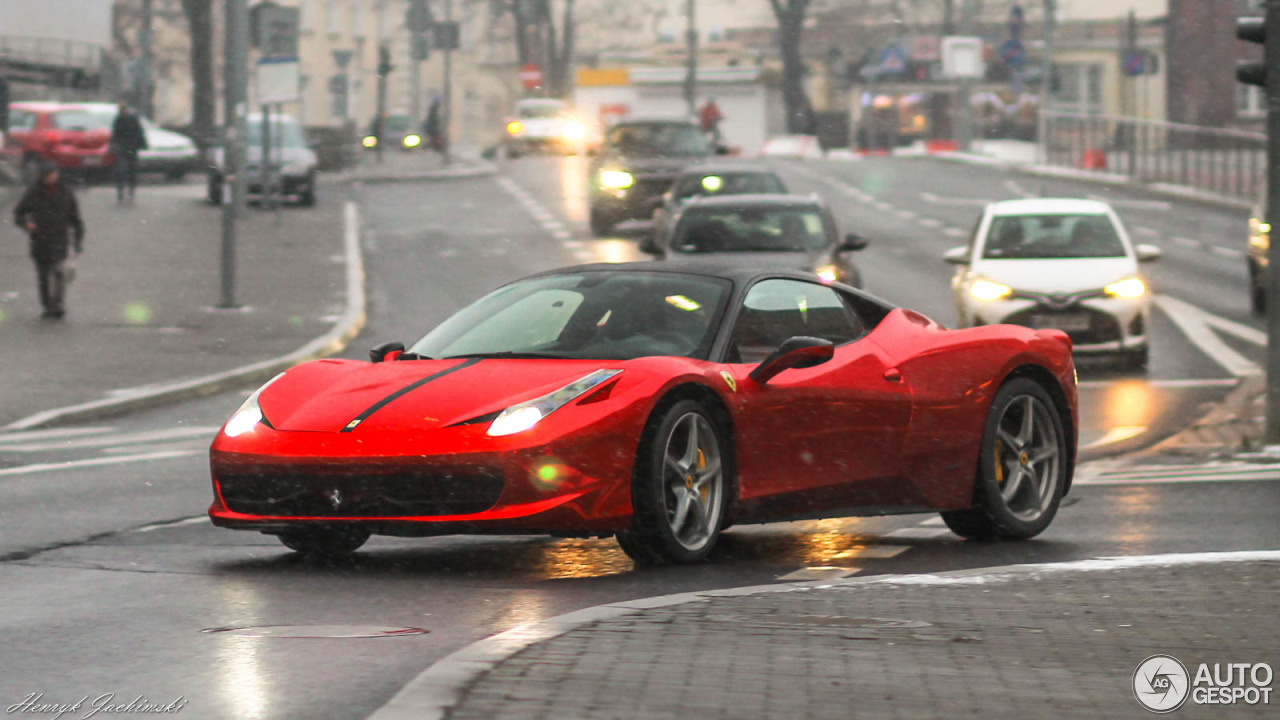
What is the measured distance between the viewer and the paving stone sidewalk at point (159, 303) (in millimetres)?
18609

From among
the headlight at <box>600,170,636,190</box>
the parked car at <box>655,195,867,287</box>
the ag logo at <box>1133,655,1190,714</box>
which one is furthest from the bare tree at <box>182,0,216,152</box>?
the ag logo at <box>1133,655,1190,714</box>

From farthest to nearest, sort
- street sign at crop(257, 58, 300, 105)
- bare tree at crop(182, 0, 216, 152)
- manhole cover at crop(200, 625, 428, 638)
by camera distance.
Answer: bare tree at crop(182, 0, 216, 152)
street sign at crop(257, 58, 300, 105)
manhole cover at crop(200, 625, 428, 638)

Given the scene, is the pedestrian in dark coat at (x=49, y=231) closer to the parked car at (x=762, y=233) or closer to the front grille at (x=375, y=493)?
the parked car at (x=762, y=233)

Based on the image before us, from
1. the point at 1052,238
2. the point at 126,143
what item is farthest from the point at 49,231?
the point at 126,143

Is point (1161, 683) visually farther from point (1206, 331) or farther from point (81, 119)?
point (81, 119)

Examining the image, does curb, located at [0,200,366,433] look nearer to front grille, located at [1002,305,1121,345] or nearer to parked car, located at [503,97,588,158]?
front grille, located at [1002,305,1121,345]

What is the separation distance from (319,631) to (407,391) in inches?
62.5

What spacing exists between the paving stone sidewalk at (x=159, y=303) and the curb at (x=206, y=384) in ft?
0.55

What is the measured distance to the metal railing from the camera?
143 feet

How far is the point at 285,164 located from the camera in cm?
4009

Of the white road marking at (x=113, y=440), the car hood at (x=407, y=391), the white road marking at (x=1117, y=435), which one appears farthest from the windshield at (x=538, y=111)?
the car hood at (x=407, y=391)

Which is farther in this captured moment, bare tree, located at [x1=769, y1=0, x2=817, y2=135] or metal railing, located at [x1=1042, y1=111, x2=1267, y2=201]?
bare tree, located at [x1=769, y1=0, x2=817, y2=135]

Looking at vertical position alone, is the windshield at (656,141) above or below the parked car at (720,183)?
above

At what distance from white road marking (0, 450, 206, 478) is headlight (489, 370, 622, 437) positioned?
201 inches
